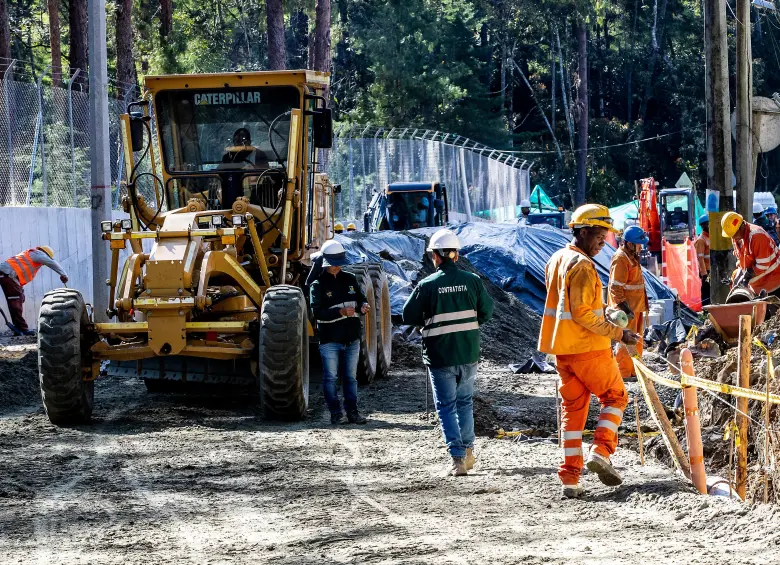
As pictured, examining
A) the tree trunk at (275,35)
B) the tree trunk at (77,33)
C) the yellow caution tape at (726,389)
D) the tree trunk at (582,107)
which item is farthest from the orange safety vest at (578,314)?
the tree trunk at (582,107)

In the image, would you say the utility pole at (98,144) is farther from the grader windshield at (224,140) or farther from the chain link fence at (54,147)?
the grader windshield at (224,140)

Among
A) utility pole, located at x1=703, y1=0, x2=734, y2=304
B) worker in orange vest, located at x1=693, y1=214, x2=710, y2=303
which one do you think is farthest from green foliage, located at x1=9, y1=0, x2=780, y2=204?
utility pole, located at x1=703, y1=0, x2=734, y2=304

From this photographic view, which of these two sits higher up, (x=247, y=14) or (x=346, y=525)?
(x=247, y=14)

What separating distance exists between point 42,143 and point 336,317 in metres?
11.6

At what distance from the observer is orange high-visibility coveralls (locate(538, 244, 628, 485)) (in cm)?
825

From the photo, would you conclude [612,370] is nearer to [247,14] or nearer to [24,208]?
[24,208]

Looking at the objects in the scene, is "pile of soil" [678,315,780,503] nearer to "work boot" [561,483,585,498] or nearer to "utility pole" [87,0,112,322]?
"work boot" [561,483,585,498]

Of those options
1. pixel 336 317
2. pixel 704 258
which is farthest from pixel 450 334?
pixel 704 258

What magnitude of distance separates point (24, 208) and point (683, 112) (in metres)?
47.1

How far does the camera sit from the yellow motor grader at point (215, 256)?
1170 cm

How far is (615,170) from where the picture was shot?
2603 inches

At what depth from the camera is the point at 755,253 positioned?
14.6 m

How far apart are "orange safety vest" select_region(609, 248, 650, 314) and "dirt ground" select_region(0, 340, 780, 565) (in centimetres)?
167

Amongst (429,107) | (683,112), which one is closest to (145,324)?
(429,107)
